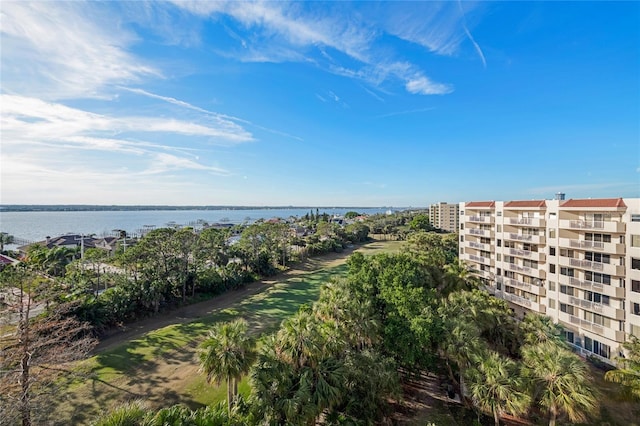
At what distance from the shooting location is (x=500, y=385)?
13914 mm

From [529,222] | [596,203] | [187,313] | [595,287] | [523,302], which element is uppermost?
[596,203]

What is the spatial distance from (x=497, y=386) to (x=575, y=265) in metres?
17.7

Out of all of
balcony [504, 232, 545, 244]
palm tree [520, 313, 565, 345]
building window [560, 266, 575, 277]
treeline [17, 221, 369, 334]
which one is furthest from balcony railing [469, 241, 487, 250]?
treeline [17, 221, 369, 334]

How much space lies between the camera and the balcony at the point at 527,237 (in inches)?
1144

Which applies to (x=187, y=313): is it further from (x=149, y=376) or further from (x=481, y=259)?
(x=481, y=259)

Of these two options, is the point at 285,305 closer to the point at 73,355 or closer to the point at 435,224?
the point at 73,355

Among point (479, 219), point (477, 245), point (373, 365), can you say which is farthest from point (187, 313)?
point (479, 219)

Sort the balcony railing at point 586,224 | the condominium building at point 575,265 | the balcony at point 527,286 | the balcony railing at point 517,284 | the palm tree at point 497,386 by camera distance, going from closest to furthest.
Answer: the palm tree at point 497,386, the condominium building at point 575,265, the balcony railing at point 586,224, the balcony at point 527,286, the balcony railing at point 517,284

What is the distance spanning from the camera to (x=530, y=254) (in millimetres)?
30172

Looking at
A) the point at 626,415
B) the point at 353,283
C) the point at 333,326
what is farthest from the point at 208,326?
the point at 626,415

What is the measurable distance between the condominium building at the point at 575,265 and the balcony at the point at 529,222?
0.28 ft

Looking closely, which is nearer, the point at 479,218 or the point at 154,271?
the point at 154,271

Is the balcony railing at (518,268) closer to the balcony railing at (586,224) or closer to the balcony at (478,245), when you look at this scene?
the balcony at (478,245)

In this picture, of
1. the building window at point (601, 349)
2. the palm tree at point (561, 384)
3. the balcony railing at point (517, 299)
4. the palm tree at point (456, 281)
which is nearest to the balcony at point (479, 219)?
the balcony railing at point (517, 299)
